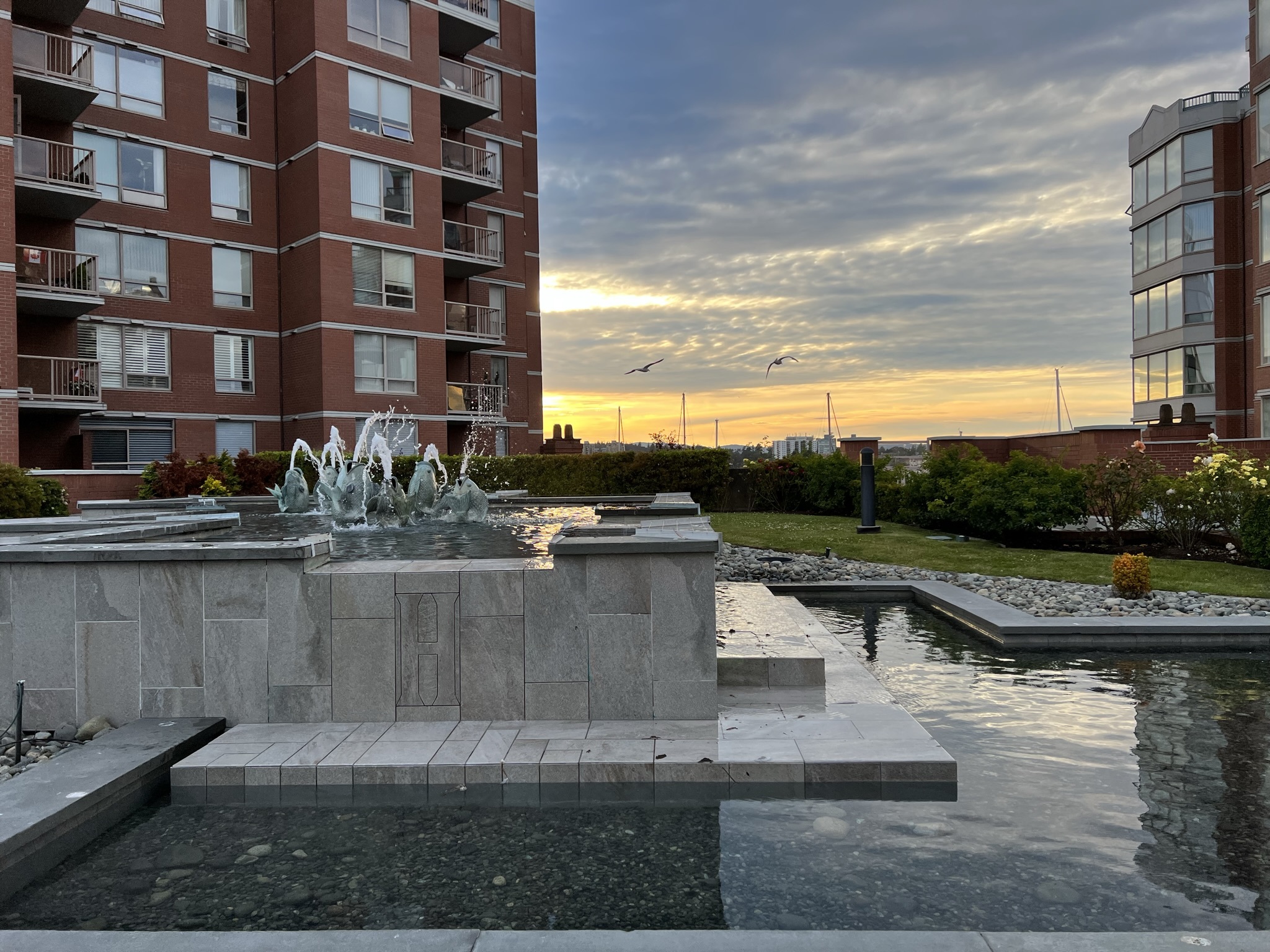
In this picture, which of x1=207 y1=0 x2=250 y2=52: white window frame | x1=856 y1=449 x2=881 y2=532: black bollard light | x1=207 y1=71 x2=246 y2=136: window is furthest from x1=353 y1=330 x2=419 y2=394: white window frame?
x1=856 y1=449 x2=881 y2=532: black bollard light

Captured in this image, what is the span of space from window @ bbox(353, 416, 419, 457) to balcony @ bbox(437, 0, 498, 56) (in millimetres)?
14406

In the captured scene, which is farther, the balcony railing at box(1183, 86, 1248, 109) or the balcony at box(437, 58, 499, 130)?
the balcony railing at box(1183, 86, 1248, 109)

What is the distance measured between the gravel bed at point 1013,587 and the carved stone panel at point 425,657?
287 centimetres

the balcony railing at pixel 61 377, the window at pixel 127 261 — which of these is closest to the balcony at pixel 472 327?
the window at pixel 127 261

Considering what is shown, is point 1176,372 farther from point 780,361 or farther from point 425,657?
point 425,657

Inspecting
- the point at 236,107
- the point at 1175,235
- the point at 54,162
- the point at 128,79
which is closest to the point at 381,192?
the point at 236,107

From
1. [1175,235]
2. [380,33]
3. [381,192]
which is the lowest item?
[381,192]

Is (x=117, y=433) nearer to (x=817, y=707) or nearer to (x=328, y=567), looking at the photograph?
(x=328, y=567)

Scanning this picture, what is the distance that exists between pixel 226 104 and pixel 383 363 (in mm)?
9581

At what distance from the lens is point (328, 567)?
5781 millimetres

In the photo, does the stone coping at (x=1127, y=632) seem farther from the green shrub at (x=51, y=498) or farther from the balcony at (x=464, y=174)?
the balcony at (x=464, y=174)

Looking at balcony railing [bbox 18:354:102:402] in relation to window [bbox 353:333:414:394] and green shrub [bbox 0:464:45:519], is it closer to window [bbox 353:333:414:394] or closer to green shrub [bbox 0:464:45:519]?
window [bbox 353:333:414:394]

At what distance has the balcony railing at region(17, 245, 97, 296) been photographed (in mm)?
22688

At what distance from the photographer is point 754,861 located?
13.2ft
